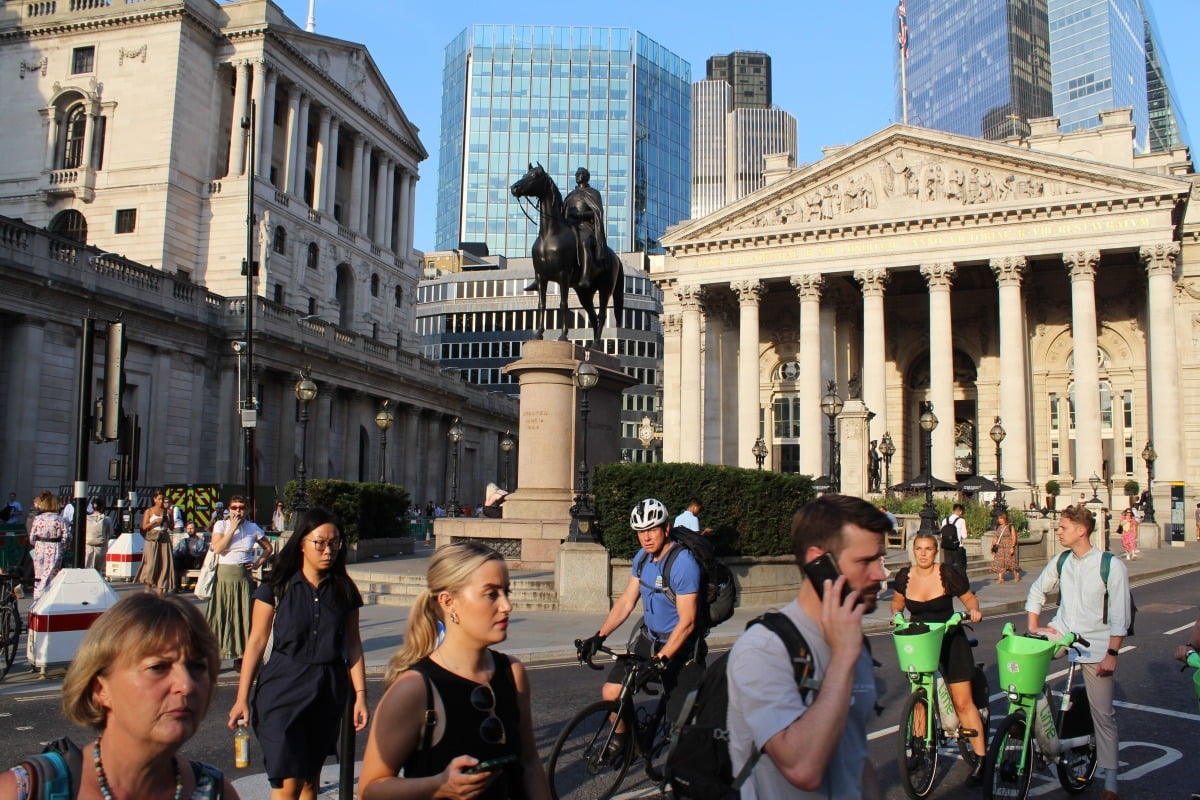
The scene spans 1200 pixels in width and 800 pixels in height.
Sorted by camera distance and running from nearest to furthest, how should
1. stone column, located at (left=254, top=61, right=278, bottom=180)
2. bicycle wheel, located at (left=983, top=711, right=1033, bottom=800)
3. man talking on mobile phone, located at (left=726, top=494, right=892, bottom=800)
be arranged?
man talking on mobile phone, located at (left=726, top=494, right=892, bottom=800), bicycle wheel, located at (left=983, top=711, right=1033, bottom=800), stone column, located at (left=254, top=61, right=278, bottom=180)

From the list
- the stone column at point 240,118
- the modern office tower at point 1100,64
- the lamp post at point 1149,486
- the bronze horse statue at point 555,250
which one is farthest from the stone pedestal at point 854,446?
the modern office tower at point 1100,64

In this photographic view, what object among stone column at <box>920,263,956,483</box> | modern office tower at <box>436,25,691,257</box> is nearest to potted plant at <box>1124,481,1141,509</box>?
stone column at <box>920,263,956,483</box>

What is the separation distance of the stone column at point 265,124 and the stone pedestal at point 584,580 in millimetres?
42961

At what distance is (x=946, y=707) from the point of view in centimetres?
750

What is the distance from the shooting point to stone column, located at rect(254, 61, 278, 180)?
178ft

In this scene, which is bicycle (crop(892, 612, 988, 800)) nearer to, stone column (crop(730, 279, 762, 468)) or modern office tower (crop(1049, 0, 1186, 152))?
stone column (crop(730, 279, 762, 468))

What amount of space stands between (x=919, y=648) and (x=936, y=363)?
46363 millimetres

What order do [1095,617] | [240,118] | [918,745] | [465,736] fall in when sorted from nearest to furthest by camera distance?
[465,736]
[918,745]
[1095,617]
[240,118]

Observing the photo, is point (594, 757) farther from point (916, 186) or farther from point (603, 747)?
point (916, 186)

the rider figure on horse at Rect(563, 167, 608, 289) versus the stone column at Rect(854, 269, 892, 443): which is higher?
the stone column at Rect(854, 269, 892, 443)

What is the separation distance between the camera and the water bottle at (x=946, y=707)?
741 cm

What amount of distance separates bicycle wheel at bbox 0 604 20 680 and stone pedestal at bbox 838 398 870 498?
3929 cm

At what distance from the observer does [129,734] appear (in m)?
2.83

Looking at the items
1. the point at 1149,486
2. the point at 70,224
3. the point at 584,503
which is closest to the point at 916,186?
the point at 1149,486
